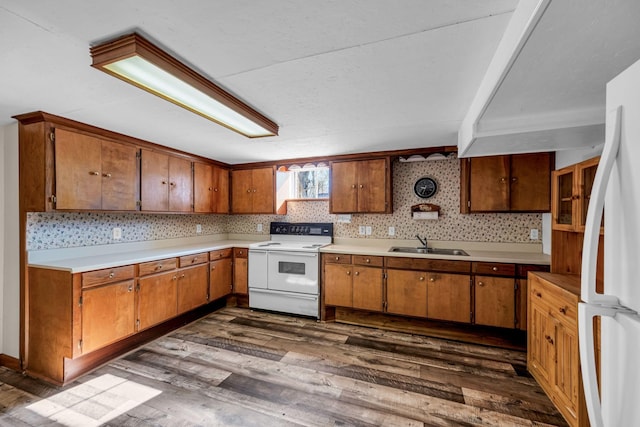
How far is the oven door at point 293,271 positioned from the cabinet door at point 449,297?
4.40 feet

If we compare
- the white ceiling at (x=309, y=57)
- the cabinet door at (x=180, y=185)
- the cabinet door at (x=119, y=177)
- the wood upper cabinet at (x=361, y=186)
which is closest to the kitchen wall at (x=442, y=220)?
the wood upper cabinet at (x=361, y=186)

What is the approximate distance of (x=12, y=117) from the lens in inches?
88.6

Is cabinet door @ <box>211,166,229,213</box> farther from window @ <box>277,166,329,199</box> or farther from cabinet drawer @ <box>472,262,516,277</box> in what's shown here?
cabinet drawer @ <box>472,262,516,277</box>

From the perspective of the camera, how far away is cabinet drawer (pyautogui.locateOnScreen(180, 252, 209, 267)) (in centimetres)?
319

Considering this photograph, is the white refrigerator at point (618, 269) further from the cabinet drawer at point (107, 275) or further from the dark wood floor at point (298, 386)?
the cabinet drawer at point (107, 275)

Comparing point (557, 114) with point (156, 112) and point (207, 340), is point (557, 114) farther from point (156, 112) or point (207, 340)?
point (207, 340)

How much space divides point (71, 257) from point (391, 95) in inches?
126

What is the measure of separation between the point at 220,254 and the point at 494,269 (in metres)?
3.29

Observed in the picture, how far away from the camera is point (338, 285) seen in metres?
3.38

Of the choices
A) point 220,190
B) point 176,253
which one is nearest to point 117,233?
point 176,253

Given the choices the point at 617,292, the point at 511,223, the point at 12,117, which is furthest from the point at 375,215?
the point at 12,117

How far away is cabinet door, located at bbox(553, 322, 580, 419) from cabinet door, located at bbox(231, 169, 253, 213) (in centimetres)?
371

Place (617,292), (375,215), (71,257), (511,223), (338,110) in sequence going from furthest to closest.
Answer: (375,215) < (511,223) < (71,257) < (338,110) < (617,292)

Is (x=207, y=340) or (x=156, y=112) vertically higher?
(x=156, y=112)
